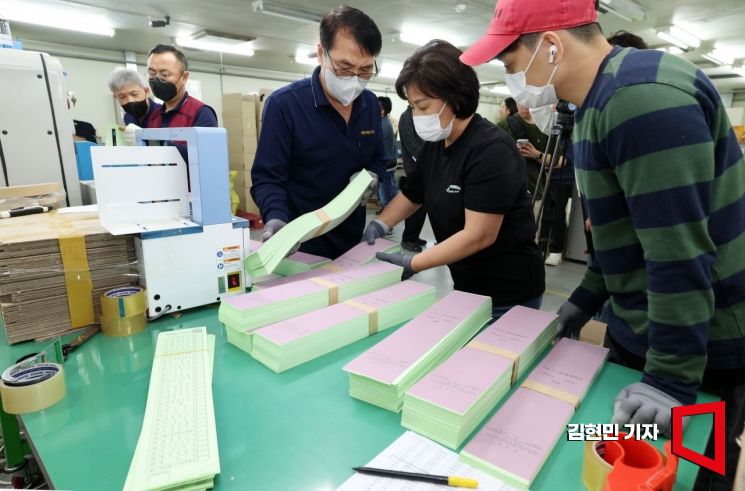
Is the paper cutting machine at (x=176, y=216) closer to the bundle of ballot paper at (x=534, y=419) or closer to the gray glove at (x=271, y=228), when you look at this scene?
the gray glove at (x=271, y=228)

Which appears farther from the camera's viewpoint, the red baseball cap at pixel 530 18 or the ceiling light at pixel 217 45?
the ceiling light at pixel 217 45

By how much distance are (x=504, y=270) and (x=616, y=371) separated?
1.63 feet

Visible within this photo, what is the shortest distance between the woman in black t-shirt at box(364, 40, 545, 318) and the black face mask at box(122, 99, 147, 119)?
1.99m

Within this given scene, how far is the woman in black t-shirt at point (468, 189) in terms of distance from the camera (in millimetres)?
1287

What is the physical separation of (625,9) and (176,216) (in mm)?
5959

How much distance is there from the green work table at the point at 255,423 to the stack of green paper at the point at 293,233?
317 millimetres

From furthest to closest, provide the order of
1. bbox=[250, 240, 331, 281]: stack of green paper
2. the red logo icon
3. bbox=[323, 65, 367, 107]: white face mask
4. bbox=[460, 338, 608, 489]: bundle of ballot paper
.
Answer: bbox=[323, 65, 367, 107]: white face mask → bbox=[250, 240, 331, 281]: stack of green paper → bbox=[460, 338, 608, 489]: bundle of ballot paper → the red logo icon

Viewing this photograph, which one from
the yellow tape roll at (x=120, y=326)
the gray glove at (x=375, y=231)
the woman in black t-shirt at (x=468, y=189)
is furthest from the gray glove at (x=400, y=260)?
the yellow tape roll at (x=120, y=326)

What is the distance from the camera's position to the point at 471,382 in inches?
32.3

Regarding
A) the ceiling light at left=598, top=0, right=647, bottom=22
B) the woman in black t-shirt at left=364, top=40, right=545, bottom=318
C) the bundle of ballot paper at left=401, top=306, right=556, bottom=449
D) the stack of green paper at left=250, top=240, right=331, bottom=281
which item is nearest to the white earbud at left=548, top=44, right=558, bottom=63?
the woman in black t-shirt at left=364, top=40, right=545, bottom=318

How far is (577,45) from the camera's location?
2.78 ft

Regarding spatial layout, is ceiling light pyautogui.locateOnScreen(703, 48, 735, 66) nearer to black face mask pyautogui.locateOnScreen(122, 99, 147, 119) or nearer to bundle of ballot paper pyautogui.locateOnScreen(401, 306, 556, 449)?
black face mask pyautogui.locateOnScreen(122, 99, 147, 119)

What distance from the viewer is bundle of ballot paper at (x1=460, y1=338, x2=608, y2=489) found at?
686 millimetres

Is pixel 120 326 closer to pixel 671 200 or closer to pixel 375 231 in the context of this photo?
pixel 375 231
